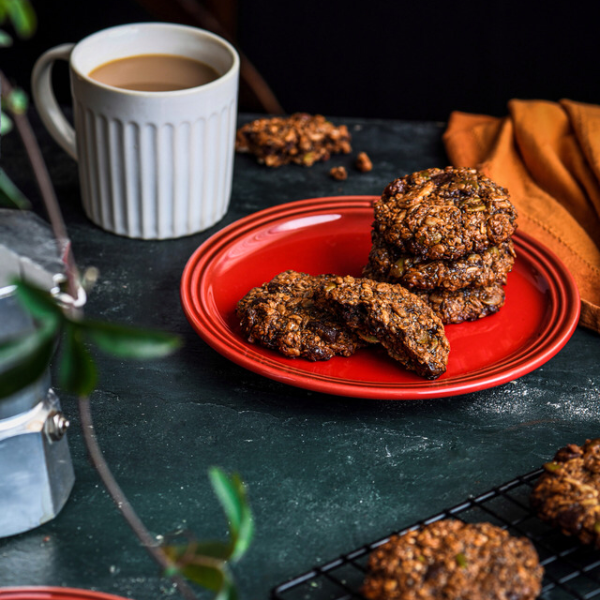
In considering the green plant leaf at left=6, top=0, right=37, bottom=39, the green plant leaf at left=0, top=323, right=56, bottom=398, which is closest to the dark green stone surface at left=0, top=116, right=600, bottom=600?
the green plant leaf at left=0, top=323, right=56, bottom=398

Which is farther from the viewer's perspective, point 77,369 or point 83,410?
point 83,410

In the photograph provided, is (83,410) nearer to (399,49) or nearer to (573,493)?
(573,493)

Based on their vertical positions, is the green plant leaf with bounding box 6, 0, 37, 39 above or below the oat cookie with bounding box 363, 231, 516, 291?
above

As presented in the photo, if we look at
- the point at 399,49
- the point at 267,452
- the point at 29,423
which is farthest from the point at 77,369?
the point at 399,49

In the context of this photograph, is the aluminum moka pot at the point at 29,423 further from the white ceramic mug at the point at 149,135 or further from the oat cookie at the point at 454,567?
the white ceramic mug at the point at 149,135

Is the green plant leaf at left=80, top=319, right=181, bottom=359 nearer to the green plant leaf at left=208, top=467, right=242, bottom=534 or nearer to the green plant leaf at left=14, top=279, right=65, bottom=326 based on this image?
the green plant leaf at left=14, top=279, right=65, bottom=326

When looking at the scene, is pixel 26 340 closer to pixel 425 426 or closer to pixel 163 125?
pixel 425 426

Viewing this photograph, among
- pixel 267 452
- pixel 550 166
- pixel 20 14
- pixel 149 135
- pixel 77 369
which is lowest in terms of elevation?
pixel 267 452
